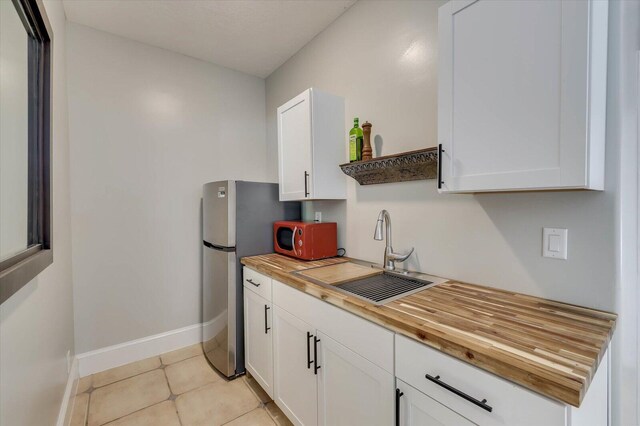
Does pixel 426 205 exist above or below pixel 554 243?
above

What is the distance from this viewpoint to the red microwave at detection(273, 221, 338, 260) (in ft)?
6.67

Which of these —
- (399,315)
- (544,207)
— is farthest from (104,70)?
(544,207)

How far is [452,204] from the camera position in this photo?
1493mm

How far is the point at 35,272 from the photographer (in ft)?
3.13

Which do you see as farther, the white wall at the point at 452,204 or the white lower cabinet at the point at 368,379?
the white wall at the point at 452,204

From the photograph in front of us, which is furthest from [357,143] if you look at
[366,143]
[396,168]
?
[396,168]

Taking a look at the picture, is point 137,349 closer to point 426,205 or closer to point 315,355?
point 315,355

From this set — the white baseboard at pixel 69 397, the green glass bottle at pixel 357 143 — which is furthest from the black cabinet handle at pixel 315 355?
the white baseboard at pixel 69 397

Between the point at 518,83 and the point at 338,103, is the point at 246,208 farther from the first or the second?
the point at 518,83

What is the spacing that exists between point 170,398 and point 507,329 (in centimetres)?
214

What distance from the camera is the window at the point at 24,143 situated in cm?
80

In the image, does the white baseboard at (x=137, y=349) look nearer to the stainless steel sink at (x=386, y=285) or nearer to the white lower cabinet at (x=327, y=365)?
the white lower cabinet at (x=327, y=365)

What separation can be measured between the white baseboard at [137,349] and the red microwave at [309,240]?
1.34m

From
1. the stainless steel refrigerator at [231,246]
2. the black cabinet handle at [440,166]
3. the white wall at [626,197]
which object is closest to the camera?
the white wall at [626,197]
